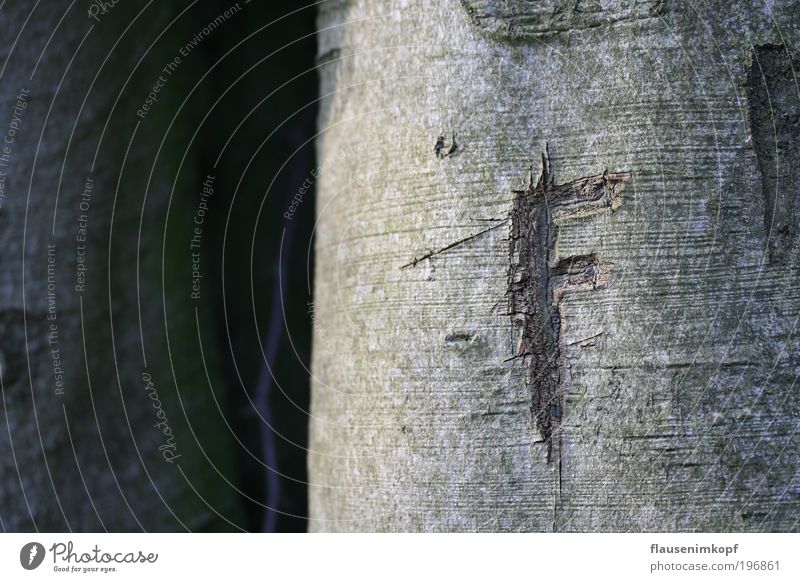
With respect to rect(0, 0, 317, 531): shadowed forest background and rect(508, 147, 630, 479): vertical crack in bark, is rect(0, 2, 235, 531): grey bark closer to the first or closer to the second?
rect(0, 0, 317, 531): shadowed forest background

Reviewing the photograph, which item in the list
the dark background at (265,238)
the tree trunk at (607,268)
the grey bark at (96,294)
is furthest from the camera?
the dark background at (265,238)

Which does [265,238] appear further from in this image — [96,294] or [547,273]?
[547,273]

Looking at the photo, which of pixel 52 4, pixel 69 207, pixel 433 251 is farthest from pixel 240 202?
pixel 433 251

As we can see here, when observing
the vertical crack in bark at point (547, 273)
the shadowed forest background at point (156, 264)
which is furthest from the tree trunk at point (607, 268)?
the shadowed forest background at point (156, 264)

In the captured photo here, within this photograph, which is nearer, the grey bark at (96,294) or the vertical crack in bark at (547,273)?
the vertical crack in bark at (547,273)

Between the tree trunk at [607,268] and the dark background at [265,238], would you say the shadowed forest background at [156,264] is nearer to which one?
the dark background at [265,238]

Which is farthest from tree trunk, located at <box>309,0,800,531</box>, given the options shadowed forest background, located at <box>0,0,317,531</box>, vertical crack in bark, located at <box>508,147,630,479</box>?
shadowed forest background, located at <box>0,0,317,531</box>
